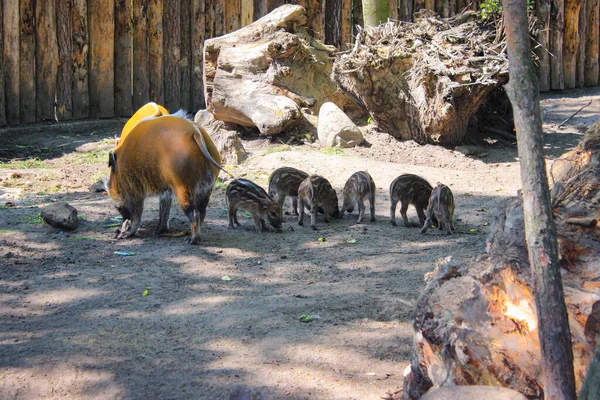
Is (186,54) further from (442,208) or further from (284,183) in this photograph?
(442,208)

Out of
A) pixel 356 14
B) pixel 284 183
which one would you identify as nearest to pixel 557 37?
pixel 356 14

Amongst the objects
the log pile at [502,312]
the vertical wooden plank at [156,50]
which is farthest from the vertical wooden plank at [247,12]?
the log pile at [502,312]

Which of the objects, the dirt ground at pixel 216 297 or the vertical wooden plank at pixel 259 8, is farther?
the vertical wooden plank at pixel 259 8

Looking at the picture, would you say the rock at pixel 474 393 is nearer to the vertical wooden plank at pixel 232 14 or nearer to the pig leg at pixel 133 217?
the pig leg at pixel 133 217

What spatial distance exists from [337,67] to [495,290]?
330 inches

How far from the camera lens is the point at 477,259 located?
11.1ft

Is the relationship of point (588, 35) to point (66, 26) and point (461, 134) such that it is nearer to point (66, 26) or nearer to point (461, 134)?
point (461, 134)

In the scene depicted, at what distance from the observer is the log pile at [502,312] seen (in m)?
2.94

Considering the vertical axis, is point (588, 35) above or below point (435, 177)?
above

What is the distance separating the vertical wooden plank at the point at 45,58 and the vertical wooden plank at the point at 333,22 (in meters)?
4.80

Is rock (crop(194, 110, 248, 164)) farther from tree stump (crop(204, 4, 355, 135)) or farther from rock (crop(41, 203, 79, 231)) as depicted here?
rock (crop(41, 203, 79, 231))

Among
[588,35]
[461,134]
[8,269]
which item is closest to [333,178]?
[461,134]

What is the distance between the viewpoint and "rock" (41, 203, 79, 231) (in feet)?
23.1

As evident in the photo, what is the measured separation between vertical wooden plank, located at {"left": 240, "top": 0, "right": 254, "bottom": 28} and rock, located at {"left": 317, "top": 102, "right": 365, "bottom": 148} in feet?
11.4
